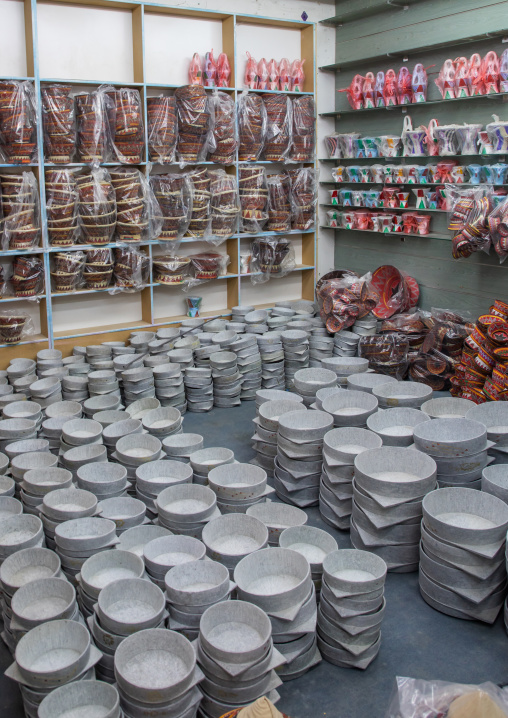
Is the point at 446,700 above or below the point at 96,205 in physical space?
below

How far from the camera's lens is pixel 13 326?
4.59m

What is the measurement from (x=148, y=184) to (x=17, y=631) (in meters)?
3.52

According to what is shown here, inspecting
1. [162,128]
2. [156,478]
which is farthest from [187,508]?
[162,128]

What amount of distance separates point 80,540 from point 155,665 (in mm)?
607

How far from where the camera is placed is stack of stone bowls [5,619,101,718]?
1.88 metres

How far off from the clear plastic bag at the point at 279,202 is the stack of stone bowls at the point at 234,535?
3.49m

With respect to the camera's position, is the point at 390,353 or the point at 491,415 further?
the point at 390,353

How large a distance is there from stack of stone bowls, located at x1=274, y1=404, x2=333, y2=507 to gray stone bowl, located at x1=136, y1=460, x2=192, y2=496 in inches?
19.6

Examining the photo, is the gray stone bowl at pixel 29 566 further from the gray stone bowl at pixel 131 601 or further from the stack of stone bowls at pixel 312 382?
the stack of stone bowls at pixel 312 382

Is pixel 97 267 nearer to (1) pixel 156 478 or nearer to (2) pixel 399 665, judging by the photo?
(1) pixel 156 478

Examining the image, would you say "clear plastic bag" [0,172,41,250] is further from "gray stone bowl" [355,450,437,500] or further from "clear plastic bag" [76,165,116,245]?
"gray stone bowl" [355,450,437,500]

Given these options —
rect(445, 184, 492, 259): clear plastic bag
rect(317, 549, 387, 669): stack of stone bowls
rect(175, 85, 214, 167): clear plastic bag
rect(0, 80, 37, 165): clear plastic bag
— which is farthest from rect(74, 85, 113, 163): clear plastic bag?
rect(317, 549, 387, 669): stack of stone bowls

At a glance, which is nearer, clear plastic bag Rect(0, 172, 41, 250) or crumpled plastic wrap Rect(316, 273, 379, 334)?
clear plastic bag Rect(0, 172, 41, 250)

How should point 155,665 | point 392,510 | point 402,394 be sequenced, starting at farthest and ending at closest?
point 402,394 → point 392,510 → point 155,665
